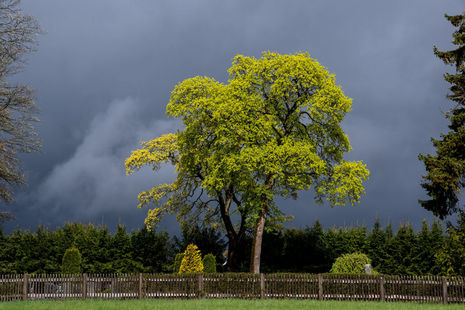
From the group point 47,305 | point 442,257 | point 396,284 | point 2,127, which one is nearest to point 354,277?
point 396,284

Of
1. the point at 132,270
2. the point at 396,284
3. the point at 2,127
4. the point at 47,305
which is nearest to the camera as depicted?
the point at 47,305

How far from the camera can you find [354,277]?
24.0m

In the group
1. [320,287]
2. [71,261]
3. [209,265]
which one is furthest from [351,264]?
[71,261]

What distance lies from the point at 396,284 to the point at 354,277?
74.0 inches

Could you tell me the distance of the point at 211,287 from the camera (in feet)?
81.3

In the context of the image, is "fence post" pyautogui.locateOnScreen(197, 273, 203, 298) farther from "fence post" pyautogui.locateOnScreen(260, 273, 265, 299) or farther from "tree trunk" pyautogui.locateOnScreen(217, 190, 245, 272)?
"tree trunk" pyautogui.locateOnScreen(217, 190, 245, 272)

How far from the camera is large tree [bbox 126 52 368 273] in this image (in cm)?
2819

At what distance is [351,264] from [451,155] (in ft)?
27.6

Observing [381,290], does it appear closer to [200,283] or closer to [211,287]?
A: [211,287]

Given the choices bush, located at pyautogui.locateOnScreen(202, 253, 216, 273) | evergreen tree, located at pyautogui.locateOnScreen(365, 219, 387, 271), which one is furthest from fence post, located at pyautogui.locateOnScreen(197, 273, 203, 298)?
evergreen tree, located at pyautogui.locateOnScreen(365, 219, 387, 271)

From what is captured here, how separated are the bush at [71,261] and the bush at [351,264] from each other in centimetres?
1471

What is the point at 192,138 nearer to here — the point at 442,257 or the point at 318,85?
the point at 318,85

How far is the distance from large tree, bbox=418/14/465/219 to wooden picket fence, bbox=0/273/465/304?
13.6 feet

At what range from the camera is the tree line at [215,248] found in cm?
3119
